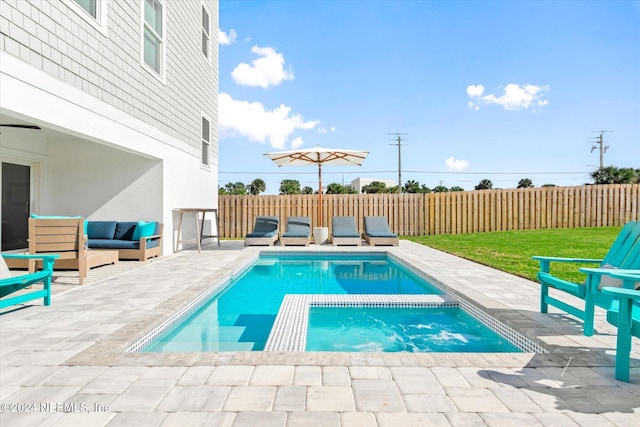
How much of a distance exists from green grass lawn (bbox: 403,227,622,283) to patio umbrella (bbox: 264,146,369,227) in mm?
3460

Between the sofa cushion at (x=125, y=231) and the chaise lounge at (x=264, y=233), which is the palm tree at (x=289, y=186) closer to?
the chaise lounge at (x=264, y=233)

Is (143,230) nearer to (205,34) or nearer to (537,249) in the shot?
(205,34)

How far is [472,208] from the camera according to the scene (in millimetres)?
13414

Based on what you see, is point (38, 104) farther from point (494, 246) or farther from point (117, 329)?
point (494, 246)

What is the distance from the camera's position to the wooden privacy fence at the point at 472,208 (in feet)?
43.0

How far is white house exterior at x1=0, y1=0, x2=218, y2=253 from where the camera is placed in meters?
4.31

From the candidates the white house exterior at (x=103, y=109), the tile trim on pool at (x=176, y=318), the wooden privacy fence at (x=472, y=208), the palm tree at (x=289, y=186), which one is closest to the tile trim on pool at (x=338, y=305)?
the tile trim on pool at (x=176, y=318)

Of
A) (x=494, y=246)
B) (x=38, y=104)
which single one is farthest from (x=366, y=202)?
(x=38, y=104)

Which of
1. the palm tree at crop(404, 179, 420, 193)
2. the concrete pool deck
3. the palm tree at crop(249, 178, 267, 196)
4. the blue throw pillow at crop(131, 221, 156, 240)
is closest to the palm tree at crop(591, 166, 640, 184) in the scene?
the palm tree at crop(404, 179, 420, 193)

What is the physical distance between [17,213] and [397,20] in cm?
1090

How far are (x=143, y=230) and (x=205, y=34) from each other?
6.98 m

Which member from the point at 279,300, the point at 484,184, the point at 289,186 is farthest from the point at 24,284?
the point at 484,184

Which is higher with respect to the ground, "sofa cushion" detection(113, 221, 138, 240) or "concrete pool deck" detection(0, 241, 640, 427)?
"sofa cushion" detection(113, 221, 138, 240)

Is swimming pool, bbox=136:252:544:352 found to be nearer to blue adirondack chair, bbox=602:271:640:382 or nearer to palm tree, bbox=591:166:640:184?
blue adirondack chair, bbox=602:271:640:382
